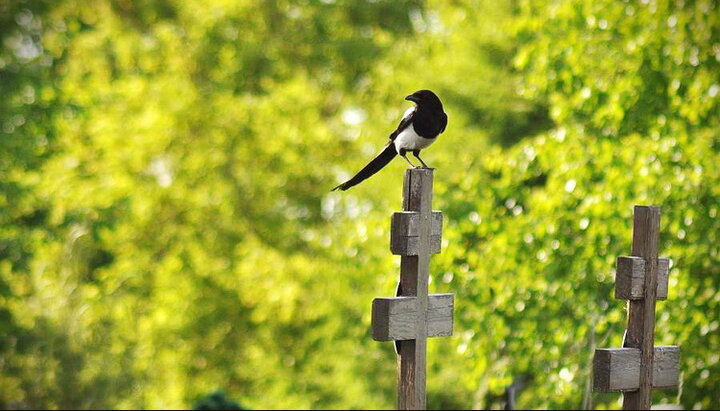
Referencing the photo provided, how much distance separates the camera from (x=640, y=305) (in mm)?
5879

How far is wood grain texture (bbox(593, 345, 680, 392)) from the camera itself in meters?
5.67

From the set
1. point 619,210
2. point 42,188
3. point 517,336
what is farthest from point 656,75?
point 42,188

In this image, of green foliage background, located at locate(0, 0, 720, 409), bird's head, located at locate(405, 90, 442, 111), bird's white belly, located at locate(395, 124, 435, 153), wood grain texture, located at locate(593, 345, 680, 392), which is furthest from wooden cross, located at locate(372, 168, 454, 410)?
green foliage background, located at locate(0, 0, 720, 409)

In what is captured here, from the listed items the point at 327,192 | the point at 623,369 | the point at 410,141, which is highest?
the point at 327,192

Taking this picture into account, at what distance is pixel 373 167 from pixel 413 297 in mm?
598

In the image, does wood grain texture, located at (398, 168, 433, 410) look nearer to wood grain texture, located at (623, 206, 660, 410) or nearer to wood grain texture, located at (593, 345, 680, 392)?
wood grain texture, located at (593, 345, 680, 392)

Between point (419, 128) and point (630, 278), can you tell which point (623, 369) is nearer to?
point (630, 278)

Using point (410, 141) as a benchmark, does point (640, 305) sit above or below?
below

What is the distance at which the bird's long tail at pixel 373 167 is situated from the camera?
17.3 feet

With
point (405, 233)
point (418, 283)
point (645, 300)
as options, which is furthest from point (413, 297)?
point (645, 300)

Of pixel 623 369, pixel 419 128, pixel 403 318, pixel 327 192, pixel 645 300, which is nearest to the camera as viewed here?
pixel 403 318

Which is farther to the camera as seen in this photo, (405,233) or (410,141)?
(410,141)

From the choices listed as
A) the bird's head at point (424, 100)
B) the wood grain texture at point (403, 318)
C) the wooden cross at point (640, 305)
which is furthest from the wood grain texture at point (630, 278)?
the bird's head at point (424, 100)

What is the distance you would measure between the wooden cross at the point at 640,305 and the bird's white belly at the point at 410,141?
116 cm
